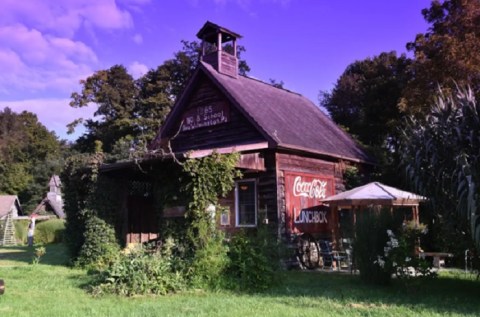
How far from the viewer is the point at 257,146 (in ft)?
43.6

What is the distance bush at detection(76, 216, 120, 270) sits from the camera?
12750mm

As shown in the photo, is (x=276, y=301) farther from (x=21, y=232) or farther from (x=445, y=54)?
(x=21, y=232)

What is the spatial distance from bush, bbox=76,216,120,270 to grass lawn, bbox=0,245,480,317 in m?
2.30

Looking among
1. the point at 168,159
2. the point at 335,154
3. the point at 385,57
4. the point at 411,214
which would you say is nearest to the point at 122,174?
the point at 168,159

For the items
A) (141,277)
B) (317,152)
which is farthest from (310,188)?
(141,277)

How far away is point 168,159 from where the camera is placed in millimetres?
11039

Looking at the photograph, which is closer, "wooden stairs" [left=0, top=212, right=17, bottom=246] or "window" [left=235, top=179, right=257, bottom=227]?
"window" [left=235, top=179, right=257, bottom=227]

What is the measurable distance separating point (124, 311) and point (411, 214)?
9.99 metres

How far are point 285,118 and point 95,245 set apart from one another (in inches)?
300

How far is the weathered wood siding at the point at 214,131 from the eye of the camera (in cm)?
1556

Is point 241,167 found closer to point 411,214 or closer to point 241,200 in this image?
point 241,200

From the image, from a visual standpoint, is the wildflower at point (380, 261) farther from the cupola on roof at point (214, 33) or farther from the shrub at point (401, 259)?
the cupola on roof at point (214, 33)

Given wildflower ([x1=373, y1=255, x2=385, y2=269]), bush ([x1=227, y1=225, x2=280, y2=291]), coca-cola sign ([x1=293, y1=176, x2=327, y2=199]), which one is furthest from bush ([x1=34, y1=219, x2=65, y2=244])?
wildflower ([x1=373, y1=255, x2=385, y2=269])

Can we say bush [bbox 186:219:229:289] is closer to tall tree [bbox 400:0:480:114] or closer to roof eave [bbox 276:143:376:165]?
roof eave [bbox 276:143:376:165]
